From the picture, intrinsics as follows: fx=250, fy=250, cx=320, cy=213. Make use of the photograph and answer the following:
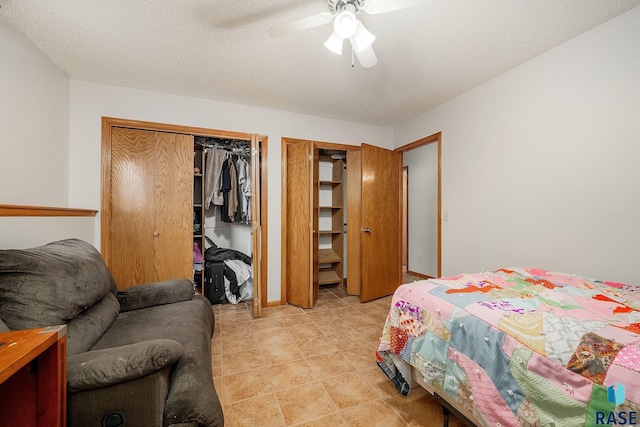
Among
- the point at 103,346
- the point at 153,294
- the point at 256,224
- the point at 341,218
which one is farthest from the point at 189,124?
the point at 341,218

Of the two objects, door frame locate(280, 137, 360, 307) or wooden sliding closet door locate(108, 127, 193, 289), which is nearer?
wooden sliding closet door locate(108, 127, 193, 289)

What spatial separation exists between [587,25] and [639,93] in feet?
1.92

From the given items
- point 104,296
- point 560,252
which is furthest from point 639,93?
point 104,296

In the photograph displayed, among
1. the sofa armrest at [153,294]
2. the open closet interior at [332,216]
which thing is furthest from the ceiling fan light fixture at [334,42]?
the open closet interior at [332,216]

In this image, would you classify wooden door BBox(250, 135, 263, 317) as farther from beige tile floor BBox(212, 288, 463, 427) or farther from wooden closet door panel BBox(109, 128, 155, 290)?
wooden closet door panel BBox(109, 128, 155, 290)

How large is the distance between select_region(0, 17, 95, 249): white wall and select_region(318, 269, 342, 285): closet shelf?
2745mm

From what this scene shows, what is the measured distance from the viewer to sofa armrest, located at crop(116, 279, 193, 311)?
1912mm

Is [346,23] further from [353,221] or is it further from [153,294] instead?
[353,221]

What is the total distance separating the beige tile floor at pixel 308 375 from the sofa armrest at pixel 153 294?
59 cm

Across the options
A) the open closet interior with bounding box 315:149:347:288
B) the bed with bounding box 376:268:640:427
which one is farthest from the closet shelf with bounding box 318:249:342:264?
the bed with bounding box 376:268:640:427

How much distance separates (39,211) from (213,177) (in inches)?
63.6

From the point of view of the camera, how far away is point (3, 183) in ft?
5.47

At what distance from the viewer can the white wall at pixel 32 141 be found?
5.45ft

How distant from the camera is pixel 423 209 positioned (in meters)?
4.51
